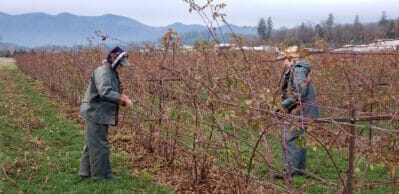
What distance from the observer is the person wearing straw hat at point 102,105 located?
15.7 feet

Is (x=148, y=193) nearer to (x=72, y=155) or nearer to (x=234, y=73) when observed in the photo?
(x=72, y=155)

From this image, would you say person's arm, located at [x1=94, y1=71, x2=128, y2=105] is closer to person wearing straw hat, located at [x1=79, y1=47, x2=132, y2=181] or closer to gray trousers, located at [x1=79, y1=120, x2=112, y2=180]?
person wearing straw hat, located at [x1=79, y1=47, x2=132, y2=181]

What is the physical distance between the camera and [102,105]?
16.4 ft

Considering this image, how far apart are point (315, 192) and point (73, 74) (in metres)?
9.12

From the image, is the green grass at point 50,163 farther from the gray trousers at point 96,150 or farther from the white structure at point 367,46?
the white structure at point 367,46

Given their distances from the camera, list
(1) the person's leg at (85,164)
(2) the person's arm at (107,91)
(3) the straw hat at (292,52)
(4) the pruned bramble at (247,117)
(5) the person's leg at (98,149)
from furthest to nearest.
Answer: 1. (1) the person's leg at (85,164)
2. (5) the person's leg at (98,149)
3. (2) the person's arm at (107,91)
4. (4) the pruned bramble at (247,117)
5. (3) the straw hat at (292,52)

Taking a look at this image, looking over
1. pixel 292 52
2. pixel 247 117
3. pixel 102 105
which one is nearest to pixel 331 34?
pixel 102 105

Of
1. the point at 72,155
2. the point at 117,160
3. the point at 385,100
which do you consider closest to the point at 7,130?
the point at 72,155

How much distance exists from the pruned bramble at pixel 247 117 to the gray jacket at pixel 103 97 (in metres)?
0.52

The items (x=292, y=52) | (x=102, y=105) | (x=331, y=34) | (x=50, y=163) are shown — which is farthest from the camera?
(x=331, y=34)

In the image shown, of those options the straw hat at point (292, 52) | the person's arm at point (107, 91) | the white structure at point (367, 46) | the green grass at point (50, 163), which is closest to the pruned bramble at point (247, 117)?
the white structure at point (367, 46)

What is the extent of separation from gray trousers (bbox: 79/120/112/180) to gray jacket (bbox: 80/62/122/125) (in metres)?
0.12

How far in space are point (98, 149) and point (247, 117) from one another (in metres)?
2.72

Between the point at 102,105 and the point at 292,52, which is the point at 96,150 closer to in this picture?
the point at 102,105
